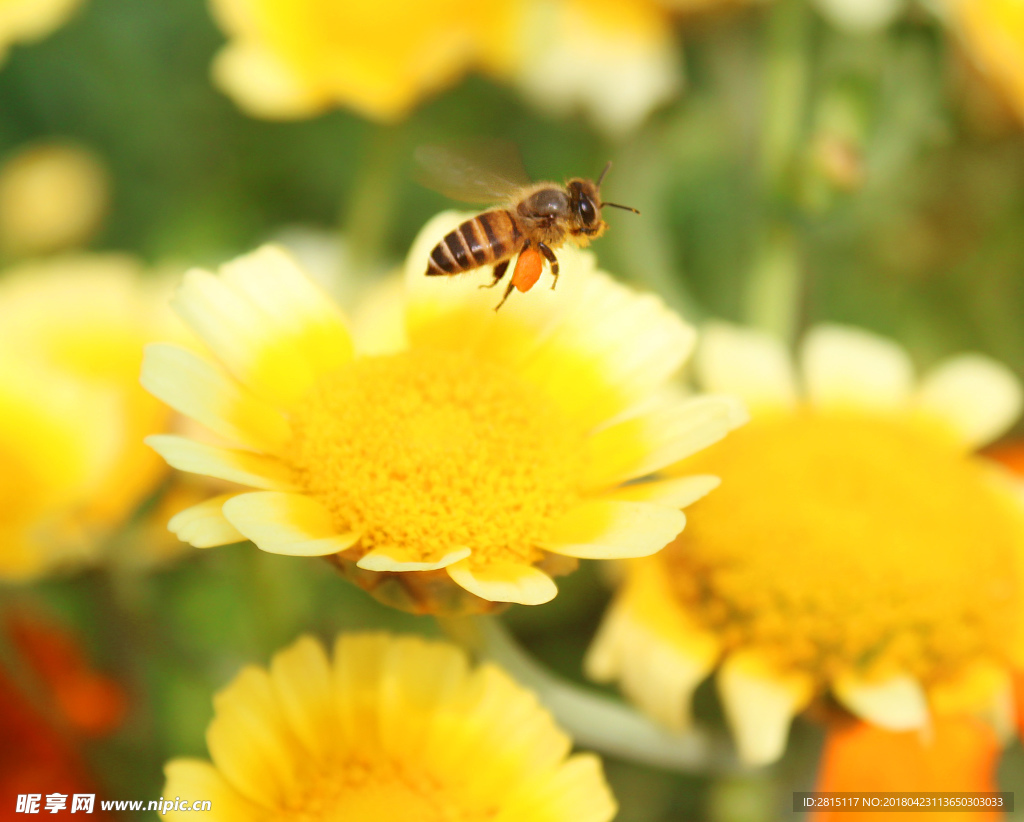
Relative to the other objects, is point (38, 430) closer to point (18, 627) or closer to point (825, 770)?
point (18, 627)

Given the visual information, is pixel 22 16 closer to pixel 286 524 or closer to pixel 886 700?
pixel 286 524

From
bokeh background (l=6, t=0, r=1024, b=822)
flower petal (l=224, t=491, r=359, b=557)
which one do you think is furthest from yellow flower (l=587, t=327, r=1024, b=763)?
flower petal (l=224, t=491, r=359, b=557)

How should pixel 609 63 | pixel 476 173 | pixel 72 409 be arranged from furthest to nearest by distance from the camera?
pixel 609 63
pixel 72 409
pixel 476 173

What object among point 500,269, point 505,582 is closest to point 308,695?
point 505,582

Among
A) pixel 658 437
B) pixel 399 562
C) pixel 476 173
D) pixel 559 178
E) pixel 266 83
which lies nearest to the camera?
pixel 399 562

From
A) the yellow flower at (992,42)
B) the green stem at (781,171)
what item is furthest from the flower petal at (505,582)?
the yellow flower at (992,42)

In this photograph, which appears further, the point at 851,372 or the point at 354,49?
the point at 354,49

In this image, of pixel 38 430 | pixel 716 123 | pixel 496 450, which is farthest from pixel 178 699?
pixel 716 123
